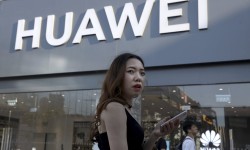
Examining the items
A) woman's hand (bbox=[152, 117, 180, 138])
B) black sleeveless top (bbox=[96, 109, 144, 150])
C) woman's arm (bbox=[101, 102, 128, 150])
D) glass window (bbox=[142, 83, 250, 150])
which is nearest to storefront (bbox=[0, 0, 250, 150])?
glass window (bbox=[142, 83, 250, 150])

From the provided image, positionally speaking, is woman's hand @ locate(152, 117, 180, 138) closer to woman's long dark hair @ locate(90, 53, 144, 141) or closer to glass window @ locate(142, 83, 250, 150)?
woman's long dark hair @ locate(90, 53, 144, 141)

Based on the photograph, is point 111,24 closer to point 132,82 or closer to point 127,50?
point 127,50

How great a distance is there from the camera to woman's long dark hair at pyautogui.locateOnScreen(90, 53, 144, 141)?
1735 mm

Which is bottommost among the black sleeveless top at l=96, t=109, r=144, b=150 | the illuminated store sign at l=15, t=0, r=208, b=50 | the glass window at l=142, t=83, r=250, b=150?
the black sleeveless top at l=96, t=109, r=144, b=150

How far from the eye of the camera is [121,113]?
164cm

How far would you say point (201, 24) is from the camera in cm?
A: 782

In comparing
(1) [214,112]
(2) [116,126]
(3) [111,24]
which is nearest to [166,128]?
(2) [116,126]

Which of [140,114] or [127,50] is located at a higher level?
[127,50]

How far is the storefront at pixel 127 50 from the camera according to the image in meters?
7.80

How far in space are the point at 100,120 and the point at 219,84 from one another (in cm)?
661

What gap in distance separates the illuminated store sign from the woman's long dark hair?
20.7 feet

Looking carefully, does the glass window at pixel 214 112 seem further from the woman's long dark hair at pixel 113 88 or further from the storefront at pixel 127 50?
the woman's long dark hair at pixel 113 88

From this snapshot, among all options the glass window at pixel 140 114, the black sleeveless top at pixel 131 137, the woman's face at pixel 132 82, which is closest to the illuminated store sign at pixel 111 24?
the glass window at pixel 140 114

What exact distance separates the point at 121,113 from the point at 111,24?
286 inches
